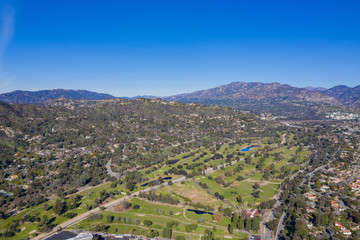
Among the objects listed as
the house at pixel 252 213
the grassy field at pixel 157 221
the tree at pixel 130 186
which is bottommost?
the house at pixel 252 213

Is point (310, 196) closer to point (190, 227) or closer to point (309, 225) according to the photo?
point (309, 225)

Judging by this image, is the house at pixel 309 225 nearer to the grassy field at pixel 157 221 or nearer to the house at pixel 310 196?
the house at pixel 310 196

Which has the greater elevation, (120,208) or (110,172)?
(110,172)

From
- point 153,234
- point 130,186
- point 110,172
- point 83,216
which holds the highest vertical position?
point 110,172

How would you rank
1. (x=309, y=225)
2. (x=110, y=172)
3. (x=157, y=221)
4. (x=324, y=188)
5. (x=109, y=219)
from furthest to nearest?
(x=110, y=172) < (x=324, y=188) < (x=109, y=219) < (x=157, y=221) < (x=309, y=225)

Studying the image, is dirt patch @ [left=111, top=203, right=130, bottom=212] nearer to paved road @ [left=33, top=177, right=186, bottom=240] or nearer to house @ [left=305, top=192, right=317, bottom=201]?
paved road @ [left=33, top=177, right=186, bottom=240]

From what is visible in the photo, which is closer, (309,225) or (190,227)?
(190,227)

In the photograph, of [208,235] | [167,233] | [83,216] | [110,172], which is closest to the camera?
[208,235]

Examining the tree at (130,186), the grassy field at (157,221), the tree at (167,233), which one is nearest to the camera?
the tree at (167,233)

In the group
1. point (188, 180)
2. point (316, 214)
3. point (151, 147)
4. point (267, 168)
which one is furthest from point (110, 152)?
point (316, 214)

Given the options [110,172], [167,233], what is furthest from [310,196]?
[110,172]

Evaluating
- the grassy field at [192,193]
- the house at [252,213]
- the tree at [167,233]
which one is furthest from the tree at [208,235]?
the grassy field at [192,193]
